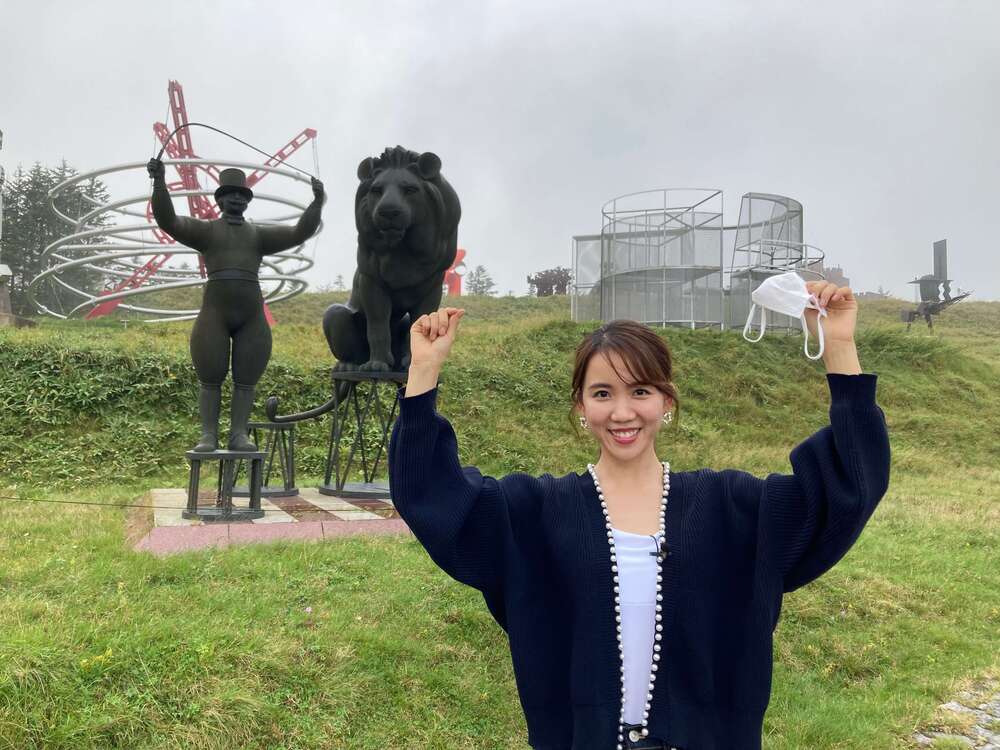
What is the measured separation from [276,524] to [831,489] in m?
3.66

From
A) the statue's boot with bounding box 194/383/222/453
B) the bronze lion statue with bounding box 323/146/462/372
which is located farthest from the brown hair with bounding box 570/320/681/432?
the statue's boot with bounding box 194/383/222/453

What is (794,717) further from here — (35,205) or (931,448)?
(35,205)

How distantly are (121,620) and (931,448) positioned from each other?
1209 cm

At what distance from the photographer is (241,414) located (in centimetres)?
481

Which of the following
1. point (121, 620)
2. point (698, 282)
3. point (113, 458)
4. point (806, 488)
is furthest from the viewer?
point (698, 282)

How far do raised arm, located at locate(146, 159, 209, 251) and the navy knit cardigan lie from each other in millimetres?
3410

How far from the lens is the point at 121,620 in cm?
269

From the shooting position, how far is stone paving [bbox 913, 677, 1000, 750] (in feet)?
9.75

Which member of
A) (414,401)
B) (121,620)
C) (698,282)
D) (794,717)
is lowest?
(794,717)

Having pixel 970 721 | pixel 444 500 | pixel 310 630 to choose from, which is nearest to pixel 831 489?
pixel 444 500

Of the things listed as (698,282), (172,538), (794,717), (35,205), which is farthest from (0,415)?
(35,205)

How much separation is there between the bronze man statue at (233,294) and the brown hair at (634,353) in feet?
11.6

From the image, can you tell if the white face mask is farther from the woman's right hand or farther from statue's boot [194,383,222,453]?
statue's boot [194,383,222,453]

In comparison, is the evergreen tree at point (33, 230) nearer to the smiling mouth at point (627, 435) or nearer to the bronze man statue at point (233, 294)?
the bronze man statue at point (233, 294)
